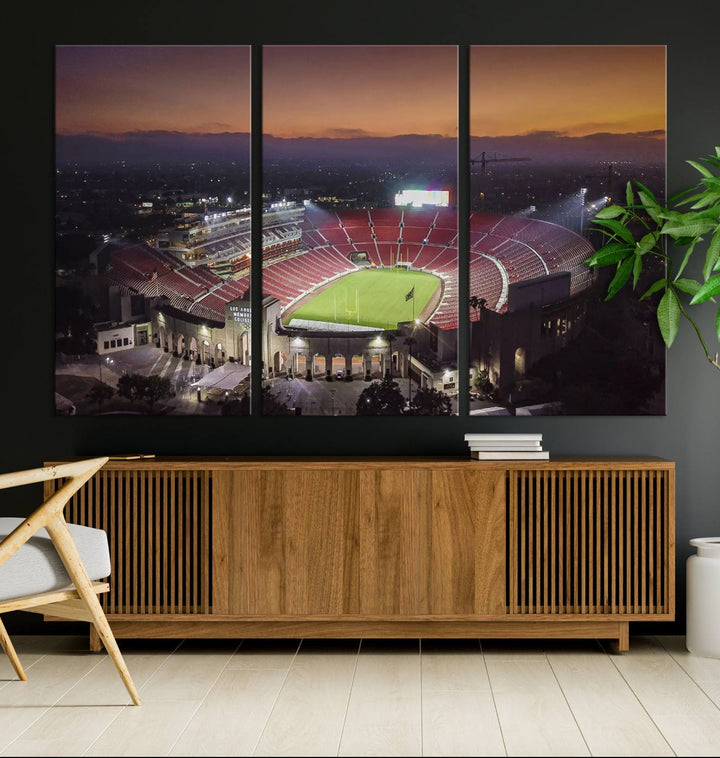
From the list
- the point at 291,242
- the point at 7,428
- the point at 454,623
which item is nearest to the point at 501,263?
the point at 291,242

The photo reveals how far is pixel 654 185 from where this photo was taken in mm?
4031

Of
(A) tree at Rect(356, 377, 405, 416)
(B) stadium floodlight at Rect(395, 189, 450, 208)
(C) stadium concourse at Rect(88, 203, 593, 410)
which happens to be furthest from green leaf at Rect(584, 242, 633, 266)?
(A) tree at Rect(356, 377, 405, 416)

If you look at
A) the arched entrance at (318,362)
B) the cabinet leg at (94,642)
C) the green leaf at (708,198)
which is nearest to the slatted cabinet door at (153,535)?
the cabinet leg at (94,642)

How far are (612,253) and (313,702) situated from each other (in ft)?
6.97

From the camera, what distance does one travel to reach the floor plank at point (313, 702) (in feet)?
9.17

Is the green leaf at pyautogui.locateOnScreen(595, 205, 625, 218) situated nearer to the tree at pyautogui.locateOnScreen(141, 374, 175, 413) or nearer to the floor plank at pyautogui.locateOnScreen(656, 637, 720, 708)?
the floor plank at pyautogui.locateOnScreen(656, 637, 720, 708)

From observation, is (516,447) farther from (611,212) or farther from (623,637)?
(611,212)

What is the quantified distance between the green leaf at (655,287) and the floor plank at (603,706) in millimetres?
1474

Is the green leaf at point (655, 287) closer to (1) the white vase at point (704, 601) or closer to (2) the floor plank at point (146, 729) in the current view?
(1) the white vase at point (704, 601)

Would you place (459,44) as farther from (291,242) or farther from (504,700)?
(504,700)

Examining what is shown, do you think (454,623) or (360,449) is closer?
(454,623)

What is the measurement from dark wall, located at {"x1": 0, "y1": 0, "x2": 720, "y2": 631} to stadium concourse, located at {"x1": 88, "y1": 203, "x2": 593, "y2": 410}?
7.8 inches

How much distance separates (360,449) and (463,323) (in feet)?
2.29

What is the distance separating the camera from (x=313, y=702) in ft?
10.4
